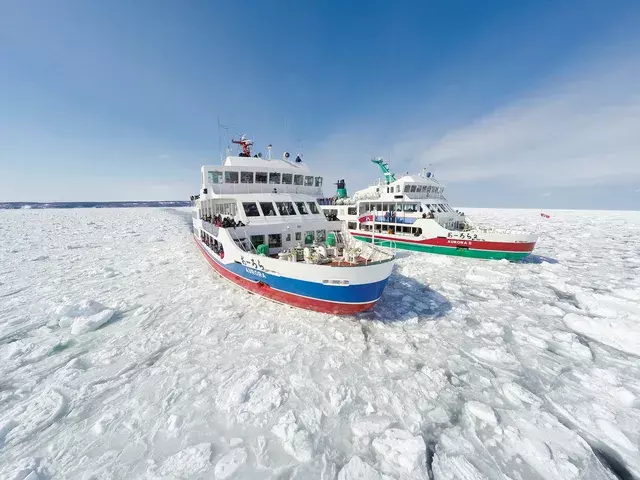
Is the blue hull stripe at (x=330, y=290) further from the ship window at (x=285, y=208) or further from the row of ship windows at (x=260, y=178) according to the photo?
the row of ship windows at (x=260, y=178)

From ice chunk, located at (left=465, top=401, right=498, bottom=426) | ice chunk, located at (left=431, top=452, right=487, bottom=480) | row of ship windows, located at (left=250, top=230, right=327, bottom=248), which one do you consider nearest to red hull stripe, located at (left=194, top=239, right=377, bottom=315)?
row of ship windows, located at (left=250, top=230, right=327, bottom=248)

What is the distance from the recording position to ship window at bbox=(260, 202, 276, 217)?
12.3 m

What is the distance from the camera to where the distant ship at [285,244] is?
784 cm

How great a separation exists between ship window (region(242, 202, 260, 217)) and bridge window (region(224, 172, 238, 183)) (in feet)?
6.69

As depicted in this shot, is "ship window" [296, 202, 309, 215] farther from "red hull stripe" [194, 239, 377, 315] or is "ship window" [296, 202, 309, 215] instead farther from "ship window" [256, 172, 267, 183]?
"red hull stripe" [194, 239, 377, 315]

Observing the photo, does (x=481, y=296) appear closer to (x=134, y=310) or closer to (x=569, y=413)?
(x=569, y=413)

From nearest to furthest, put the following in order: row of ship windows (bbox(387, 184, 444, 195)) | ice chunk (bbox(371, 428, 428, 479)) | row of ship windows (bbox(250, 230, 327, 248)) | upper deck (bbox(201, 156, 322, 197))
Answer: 1. ice chunk (bbox(371, 428, 428, 479))
2. row of ship windows (bbox(250, 230, 327, 248))
3. upper deck (bbox(201, 156, 322, 197))
4. row of ship windows (bbox(387, 184, 444, 195))

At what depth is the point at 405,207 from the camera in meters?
22.0

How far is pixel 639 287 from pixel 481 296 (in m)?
8.35

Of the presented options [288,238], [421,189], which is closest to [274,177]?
[288,238]

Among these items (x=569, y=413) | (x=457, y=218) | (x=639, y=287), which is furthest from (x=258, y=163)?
(x=639, y=287)

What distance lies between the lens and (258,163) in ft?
46.2

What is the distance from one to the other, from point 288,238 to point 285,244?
0.36 m

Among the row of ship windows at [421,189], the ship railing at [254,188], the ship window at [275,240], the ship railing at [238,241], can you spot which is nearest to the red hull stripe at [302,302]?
the ship railing at [238,241]
